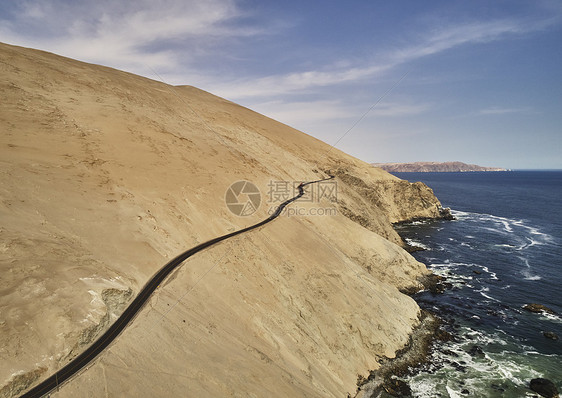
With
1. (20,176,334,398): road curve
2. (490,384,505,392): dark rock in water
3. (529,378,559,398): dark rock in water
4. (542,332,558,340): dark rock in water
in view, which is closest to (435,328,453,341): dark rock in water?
(490,384,505,392): dark rock in water

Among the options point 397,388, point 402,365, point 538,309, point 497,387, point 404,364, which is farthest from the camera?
point 538,309

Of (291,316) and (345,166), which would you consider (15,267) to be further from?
(345,166)

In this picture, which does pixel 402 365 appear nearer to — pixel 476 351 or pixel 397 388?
pixel 397 388

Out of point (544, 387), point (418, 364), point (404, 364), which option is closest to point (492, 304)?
point (544, 387)

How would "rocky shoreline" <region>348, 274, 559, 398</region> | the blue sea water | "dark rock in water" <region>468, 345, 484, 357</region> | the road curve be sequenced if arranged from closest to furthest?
the road curve
"rocky shoreline" <region>348, 274, 559, 398</region>
the blue sea water
"dark rock in water" <region>468, 345, 484, 357</region>

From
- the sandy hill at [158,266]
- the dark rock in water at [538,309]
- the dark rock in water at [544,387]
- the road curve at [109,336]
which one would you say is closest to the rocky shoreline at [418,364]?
the dark rock in water at [544,387]

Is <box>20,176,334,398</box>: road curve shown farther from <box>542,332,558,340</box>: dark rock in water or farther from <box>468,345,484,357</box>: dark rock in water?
<box>542,332,558,340</box>: dark rock in water

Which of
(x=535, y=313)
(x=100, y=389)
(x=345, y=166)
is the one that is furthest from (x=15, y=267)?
(x=345, y=166)
